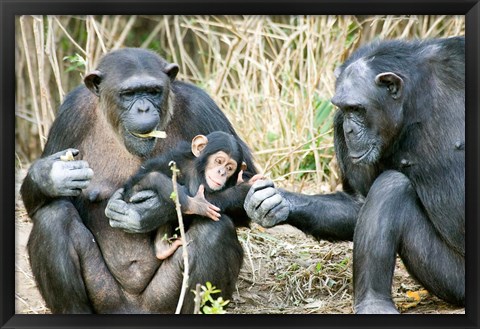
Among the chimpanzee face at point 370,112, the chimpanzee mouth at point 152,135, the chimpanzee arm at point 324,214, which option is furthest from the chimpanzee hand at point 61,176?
the chimpanzee face at point 370,112

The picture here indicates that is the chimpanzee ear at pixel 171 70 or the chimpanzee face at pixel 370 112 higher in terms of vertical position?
the chimpanzee ear at pixel 171 70

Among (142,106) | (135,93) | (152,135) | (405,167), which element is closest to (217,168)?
(152,135)

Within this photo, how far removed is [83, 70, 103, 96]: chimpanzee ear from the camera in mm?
6898

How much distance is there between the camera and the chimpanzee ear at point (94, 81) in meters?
6.90

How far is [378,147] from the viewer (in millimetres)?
6574

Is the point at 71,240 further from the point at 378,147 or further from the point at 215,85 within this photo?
the point at 215,85

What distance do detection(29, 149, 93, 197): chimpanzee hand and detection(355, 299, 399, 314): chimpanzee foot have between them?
1951mm

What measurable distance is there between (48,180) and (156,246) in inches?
34.3

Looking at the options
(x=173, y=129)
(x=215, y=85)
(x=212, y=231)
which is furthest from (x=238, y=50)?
(x=212, y=231)

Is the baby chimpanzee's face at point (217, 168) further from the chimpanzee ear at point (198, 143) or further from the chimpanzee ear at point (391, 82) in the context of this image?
the chimpanzee ear at point (391, 82)

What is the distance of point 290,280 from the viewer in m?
7.65

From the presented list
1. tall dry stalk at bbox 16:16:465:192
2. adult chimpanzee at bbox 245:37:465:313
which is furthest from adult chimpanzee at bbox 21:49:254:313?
tall dry stalk at bbox 16:16:465:192

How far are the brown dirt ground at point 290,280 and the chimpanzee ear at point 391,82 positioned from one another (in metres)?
1.47

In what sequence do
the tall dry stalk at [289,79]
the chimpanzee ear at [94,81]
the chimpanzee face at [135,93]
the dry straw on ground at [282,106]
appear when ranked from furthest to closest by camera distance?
1. the tall dry stalk at [289,79]
2. the dry straw on ground at [282,106]
3. the chimpanzee ear at [94,81]
4. the chimpanzee face at [135,93]
